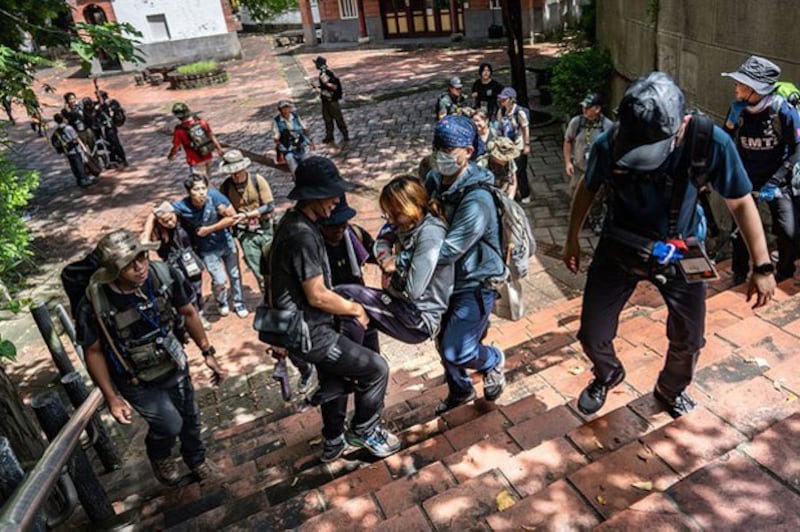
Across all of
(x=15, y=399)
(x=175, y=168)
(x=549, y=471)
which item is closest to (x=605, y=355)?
(x=549, y=471)

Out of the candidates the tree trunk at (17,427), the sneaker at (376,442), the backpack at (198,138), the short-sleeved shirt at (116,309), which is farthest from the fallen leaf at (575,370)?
the backpack at (198,138)

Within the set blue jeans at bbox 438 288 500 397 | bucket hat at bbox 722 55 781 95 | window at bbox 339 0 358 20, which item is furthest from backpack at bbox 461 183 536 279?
window at bbox 339 0 358 20

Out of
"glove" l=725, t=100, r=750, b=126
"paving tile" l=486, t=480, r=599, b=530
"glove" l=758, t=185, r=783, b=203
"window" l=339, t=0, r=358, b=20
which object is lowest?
"paving tile" l=486, t=480, r=599, b=530

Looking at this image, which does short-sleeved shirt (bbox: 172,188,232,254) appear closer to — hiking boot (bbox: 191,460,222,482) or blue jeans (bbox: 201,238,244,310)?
blue jeans (bbox: 201,238,244,310)

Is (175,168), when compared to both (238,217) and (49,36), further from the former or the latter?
(238,217)

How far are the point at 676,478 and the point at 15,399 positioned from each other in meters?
3.92

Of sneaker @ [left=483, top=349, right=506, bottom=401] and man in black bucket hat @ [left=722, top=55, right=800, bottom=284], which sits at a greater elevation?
man in black bucket hat @ [left=722, top=55, right=800, bottom=284]

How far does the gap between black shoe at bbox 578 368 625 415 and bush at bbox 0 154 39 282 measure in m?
6.54

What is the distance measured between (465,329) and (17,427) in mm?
2933

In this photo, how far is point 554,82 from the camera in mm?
10227

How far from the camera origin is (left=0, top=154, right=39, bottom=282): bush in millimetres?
6840

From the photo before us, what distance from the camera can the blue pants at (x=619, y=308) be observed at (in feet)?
8.94

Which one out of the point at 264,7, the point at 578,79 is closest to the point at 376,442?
the point at 578,79

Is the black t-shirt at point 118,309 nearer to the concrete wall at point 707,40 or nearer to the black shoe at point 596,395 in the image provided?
the black shoe at point 596,395
